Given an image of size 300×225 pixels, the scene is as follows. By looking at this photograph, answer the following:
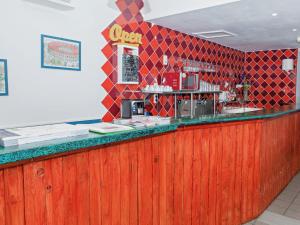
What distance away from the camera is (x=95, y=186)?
5.76 ft

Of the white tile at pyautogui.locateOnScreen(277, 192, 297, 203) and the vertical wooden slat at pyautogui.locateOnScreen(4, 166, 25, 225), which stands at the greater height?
the vertical wooden slat at pyautogui.locateOnScreen(4, 166, 25, 225)

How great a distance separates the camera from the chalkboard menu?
375 cm

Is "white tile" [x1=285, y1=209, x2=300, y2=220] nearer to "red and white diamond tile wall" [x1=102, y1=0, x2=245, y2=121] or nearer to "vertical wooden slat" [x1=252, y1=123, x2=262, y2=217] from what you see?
"vertical wooden slat" [x1=252, y1=123, x2=262, y2=217]

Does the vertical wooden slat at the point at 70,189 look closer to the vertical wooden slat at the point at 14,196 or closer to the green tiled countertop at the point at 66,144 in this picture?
the green tiled countertop at the point at 66,144

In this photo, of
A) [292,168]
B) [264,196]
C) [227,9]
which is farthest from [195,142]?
[292,168]

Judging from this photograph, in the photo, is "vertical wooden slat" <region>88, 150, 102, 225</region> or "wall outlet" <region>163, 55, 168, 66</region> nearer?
"vertical wooden slat" <region>88, 150, 102, 225</region>

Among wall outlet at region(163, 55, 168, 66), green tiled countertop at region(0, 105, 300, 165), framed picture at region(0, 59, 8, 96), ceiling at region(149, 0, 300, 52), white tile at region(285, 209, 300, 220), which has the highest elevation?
ceiling at region(149, 0, 300, 52)

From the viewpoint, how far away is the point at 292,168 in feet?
15.6

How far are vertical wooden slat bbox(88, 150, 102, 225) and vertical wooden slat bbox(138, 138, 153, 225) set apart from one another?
15.0 inches

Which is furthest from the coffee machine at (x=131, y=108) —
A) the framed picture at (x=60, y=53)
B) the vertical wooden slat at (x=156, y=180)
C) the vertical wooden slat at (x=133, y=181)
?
the vertical wooden slat at (x=133, y=181)

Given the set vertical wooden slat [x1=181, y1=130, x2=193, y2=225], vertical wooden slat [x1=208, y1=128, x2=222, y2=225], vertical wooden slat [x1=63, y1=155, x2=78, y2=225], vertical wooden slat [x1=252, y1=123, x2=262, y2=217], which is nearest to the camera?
vertical wooden slat [x1=63, y1=155, x2=78, y2=225]

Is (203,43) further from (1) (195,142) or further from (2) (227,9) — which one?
(1) (195,142)

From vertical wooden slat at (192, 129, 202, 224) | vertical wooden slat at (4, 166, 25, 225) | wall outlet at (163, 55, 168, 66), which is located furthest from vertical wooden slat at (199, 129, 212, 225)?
wall outlet at (163, 55, 168, 66)

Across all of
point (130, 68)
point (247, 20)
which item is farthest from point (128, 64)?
point (247, 20)
